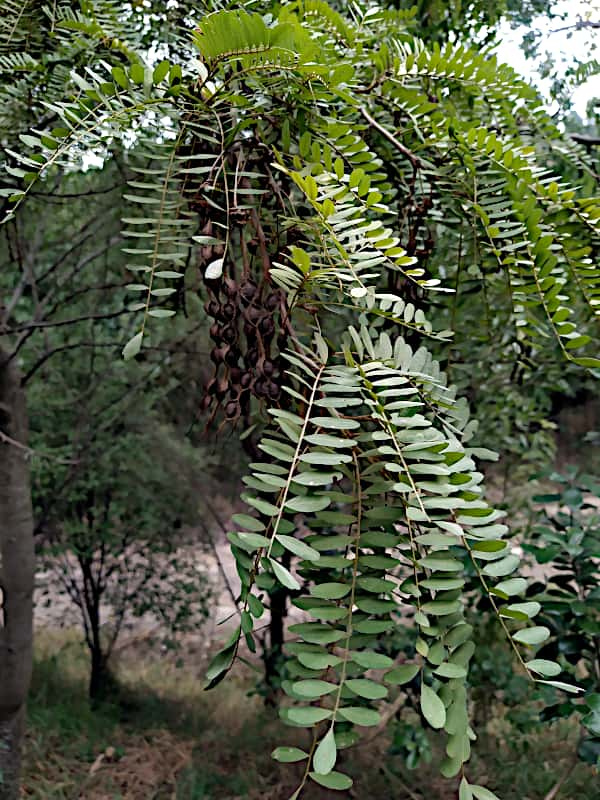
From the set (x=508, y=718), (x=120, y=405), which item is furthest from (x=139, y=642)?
(x=508, y=718)

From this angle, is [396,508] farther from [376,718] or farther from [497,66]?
[497,66]

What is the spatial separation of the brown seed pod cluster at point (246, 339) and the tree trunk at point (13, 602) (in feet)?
3.89

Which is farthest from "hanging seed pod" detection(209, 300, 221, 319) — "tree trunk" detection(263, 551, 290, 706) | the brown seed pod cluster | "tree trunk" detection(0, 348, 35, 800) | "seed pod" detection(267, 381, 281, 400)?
"tree trunk" detection(263, 551, 290, 706)

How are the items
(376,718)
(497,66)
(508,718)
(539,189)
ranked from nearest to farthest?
(376,718) < (539,189) < (497,66) < (508,718)

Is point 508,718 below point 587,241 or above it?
below

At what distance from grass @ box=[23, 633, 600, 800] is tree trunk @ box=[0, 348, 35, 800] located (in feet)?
1.88

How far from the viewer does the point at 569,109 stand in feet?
5.24

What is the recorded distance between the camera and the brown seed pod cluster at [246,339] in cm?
69

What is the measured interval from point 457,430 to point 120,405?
2.56 metres

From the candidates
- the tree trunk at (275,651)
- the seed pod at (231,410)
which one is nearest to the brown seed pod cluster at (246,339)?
the seed pod at (231,410)

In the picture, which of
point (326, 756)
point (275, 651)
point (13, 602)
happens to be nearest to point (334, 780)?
point (326, 756)

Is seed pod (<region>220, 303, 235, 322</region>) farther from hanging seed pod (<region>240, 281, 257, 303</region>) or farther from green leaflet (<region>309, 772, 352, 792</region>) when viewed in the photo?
green leaflet (<region>309, 772, 352, 792</region>)

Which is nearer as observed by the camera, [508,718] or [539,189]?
[539,189]

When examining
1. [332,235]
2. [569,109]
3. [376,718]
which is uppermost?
[569,109]
